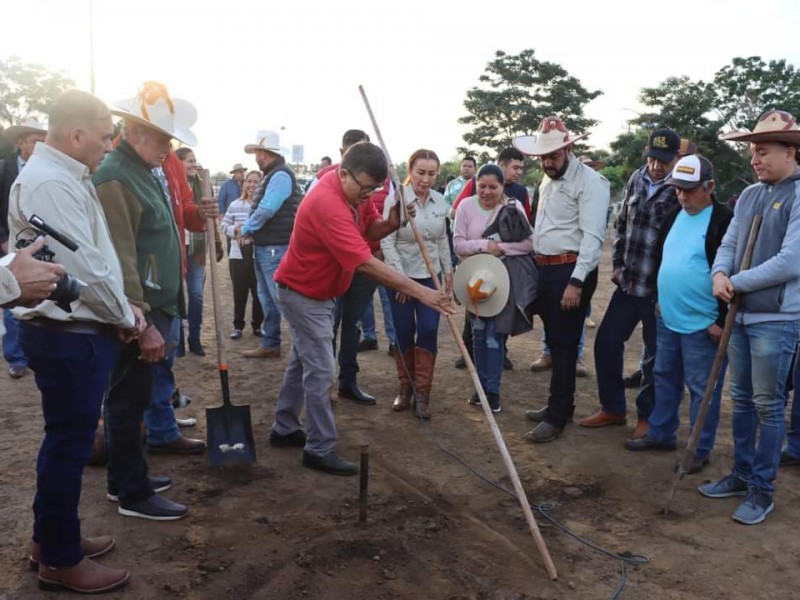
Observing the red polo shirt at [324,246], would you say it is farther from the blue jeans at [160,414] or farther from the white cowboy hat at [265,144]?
the white cowboy hat at [265,144]

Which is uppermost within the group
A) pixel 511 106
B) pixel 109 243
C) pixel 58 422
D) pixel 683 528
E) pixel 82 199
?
pixel 511 106

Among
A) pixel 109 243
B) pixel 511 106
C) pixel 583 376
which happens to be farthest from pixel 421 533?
pixel 511 106

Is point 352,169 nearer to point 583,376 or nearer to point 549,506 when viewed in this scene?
point 549,506

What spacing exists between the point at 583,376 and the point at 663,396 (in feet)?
6.76

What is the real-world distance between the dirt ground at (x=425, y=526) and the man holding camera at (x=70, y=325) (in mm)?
245

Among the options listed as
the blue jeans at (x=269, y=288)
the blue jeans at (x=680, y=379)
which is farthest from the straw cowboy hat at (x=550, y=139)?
the blue jeans at (x=269, y=288)

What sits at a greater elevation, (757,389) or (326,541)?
(757,389)

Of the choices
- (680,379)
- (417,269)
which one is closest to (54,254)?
(417,269)

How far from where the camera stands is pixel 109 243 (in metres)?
3.11

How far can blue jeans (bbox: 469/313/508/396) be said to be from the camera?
18.7 feet

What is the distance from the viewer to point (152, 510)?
3.78 m

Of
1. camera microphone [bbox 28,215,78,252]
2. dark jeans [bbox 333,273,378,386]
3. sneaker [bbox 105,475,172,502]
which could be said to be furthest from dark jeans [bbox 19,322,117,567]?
dark jeans [bbox 333,273,378,386]

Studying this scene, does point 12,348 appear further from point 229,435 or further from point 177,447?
point 229,435

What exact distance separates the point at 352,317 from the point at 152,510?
2599mm
